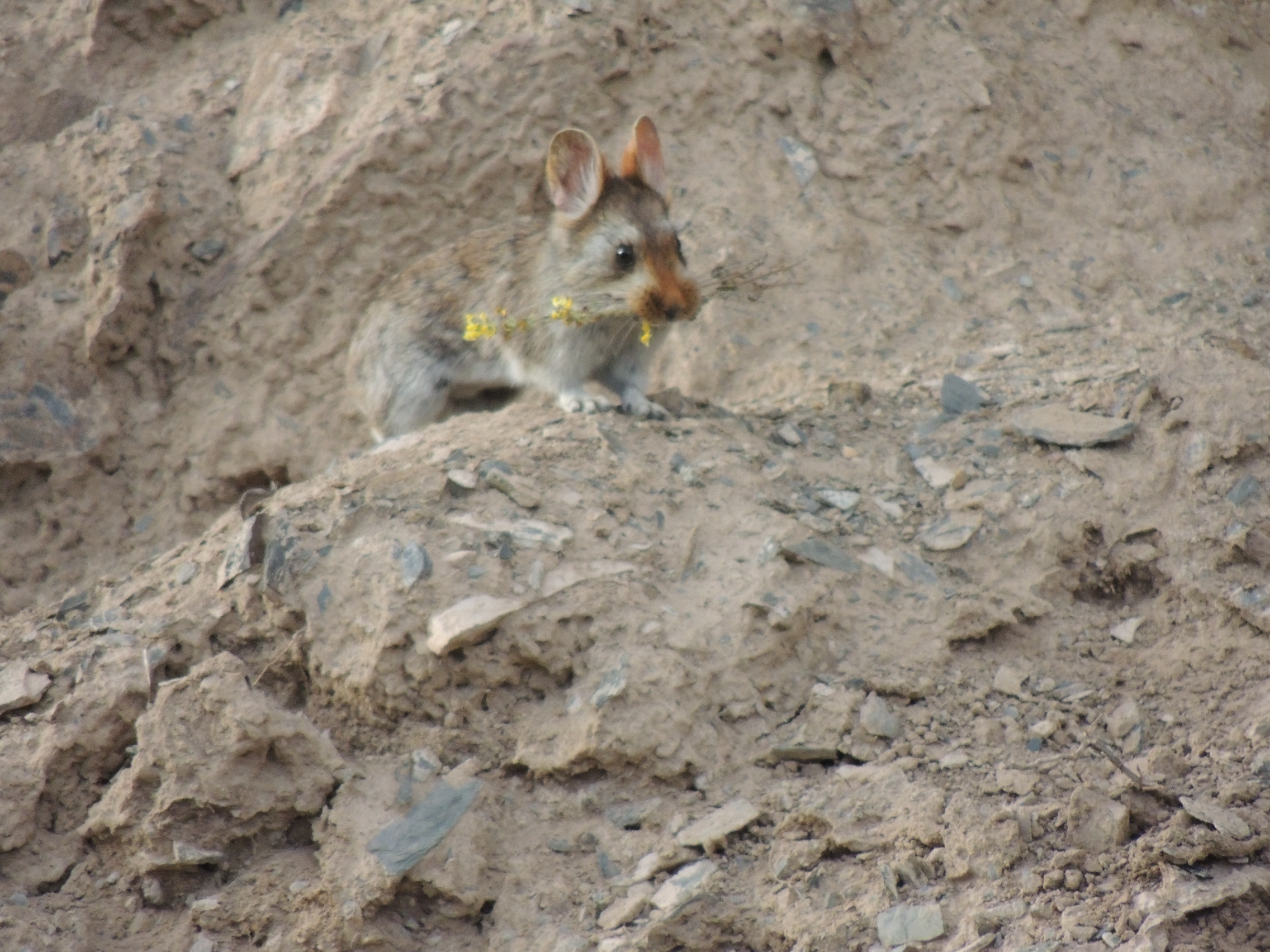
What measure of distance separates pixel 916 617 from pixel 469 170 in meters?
4.43

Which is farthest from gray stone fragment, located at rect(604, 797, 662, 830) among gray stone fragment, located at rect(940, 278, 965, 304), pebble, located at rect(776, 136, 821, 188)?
pebble, located at rect(776, 136, 821, 188)

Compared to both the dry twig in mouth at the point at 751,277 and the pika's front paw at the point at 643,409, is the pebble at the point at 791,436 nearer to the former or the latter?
the pika's front paw at the point at 643,409

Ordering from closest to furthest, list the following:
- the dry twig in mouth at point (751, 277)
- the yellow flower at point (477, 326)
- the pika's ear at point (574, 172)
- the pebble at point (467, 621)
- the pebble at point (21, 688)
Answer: the pebble at point (467, 621), the pebble at point (21, 688), the yellow flower at point (477, 326), the pika's ear at point (574, 172), the dry twig in mouth at point (751, 277)

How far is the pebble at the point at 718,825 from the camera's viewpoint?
3830mm

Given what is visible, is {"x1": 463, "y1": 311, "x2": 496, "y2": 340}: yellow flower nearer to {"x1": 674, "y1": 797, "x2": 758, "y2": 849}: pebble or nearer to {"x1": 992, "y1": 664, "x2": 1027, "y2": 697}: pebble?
{"x1": 674, "y1": 797, "x2": 758, "y2": 849}: pebble

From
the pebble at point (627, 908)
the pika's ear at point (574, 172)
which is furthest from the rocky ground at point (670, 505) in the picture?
the pika's ear at point (574, 172)

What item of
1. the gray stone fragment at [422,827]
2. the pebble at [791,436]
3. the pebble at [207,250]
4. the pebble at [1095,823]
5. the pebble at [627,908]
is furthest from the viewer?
the pebble at [207,250]

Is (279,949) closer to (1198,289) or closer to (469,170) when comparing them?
(469,170)

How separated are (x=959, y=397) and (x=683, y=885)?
3.01 meters

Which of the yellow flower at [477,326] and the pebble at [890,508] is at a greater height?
the yellow flower at [477,326]

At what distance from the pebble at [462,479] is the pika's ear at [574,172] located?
192cm

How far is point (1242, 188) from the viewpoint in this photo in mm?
7176

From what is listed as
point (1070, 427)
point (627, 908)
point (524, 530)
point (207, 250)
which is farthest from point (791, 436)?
point (207, 250)

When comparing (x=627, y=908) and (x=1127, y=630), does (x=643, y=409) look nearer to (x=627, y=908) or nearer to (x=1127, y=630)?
(x=1127, y=630)
